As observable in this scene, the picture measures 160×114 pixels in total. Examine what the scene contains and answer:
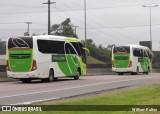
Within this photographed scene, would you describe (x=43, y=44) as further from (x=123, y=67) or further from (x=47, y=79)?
(x=123, y=67)

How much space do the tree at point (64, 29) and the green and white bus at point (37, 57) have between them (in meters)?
76.9

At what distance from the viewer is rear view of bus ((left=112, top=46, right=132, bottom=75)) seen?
188ft

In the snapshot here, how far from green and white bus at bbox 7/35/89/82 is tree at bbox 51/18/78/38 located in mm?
76872

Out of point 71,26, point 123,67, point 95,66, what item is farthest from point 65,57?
point 71,26

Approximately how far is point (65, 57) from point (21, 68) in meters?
5.28

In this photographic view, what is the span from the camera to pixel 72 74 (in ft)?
128

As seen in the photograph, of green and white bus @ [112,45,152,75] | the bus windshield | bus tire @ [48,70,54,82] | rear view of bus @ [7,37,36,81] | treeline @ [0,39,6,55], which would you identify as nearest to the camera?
rear view of bus @ [7,37,36,81]

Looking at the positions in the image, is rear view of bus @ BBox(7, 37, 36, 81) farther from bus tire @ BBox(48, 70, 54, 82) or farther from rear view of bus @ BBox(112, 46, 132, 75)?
rear view of bus @ BBox(112, 46, 132, 75)

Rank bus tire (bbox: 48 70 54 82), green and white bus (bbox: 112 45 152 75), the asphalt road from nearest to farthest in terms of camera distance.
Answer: the asphalt road
bus tire (bbox: 48 70 54 82)
green and white bus (bbox: 112 45 152 75)

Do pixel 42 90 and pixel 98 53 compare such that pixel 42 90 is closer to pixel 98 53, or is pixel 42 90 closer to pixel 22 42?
pixel 22 42

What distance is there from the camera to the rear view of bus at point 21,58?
108 ft

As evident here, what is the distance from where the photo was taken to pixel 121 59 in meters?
57.4

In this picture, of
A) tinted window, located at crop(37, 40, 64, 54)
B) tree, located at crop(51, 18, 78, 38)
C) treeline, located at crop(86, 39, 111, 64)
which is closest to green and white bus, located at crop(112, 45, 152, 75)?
tinted window, located at crop(37, 40, 64, 54)

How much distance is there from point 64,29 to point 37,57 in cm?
8321
